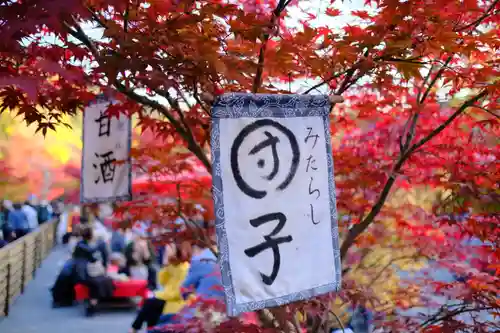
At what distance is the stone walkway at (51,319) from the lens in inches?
317

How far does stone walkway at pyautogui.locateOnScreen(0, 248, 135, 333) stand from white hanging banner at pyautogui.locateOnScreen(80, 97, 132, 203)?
162 inches

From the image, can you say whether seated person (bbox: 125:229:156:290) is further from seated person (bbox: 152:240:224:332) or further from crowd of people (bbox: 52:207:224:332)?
seated person (bbox: 152:240:224:332)

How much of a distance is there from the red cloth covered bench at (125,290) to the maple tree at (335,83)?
4.90 meters

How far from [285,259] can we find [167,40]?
1.15 meters

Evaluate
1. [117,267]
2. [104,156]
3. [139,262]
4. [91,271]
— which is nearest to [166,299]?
[104,156]

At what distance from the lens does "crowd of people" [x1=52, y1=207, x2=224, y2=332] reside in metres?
5.62

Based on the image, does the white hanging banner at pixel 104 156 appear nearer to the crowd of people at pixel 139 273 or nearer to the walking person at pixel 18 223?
the crowd of people at pixel 139 273

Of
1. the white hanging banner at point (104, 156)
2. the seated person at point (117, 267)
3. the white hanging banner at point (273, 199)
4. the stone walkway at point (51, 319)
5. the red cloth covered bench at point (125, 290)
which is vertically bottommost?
the stone walkway at point (51, 319)

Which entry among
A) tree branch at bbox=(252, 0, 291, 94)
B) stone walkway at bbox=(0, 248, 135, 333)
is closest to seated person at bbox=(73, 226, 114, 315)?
stone walkway at bbox=(0, 248, 135, 333)

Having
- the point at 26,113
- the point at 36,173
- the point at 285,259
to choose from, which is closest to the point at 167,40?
the point at 285,259

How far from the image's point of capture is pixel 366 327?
22.4 feet

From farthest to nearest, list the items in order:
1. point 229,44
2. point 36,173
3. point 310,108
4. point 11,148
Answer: point 36,173, point 11,148, point 229,44, point 310,108

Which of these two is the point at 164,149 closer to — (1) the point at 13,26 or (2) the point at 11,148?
(1) the point at 13,26

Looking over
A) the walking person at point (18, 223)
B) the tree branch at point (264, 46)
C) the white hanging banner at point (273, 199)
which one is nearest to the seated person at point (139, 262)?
the walking person at point (18, 223)
